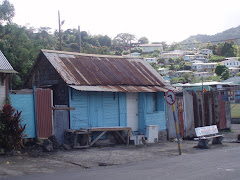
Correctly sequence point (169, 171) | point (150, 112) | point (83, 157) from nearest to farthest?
point (169, 171) < point (83, 157) < point (150, 112)

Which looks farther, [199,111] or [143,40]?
[143,40]

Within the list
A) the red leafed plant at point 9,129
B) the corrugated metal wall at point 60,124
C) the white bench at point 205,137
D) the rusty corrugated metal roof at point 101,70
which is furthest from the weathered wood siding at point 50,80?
the white bench at point 205,137

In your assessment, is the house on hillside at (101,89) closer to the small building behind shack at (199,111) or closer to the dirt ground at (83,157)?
the small building behind shack at (199,111)

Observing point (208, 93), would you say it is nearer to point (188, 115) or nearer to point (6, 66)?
point (188, 115)

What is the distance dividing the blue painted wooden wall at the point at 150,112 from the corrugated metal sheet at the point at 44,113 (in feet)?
17.4

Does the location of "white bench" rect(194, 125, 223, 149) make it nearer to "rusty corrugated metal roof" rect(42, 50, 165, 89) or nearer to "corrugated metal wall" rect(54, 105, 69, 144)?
"rusty corrugated metal roof" rect(42, 50, 165, 89)

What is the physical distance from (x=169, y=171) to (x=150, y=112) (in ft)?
26.7

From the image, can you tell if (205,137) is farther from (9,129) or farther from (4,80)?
(4,80)

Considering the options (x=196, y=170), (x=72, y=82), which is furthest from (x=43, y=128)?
(x=196, y=170)

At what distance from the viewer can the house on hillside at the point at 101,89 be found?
51.0 ft

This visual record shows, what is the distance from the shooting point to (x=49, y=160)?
11891mm

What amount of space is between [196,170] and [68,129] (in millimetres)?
6523

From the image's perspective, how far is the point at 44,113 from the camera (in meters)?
14.2

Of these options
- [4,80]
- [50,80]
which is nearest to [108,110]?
[50,80]
